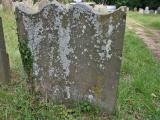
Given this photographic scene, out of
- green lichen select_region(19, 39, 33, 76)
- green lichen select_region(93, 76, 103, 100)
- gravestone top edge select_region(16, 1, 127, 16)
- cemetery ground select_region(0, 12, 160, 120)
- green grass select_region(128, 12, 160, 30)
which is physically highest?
gravestone top edge select_region(16, 1, 127, 16)

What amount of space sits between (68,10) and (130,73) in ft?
8.25

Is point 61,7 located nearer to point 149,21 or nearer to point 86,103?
point 86,103

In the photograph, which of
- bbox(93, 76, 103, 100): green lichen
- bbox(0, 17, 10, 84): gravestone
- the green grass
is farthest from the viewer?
the green grass

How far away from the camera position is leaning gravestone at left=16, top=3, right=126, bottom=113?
446 cm

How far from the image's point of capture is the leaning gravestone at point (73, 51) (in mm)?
4457

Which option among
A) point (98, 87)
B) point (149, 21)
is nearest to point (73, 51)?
point (98, 87)

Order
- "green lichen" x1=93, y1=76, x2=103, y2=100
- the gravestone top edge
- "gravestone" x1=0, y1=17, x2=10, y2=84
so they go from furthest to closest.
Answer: "gravestone" x1=0, y1=17, x2=10, y2=84, "green lichen" x1=93, y1=76, x2=103, y2=100, the gravestone top edge

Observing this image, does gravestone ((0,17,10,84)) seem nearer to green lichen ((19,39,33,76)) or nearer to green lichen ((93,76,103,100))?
green lichen ((19,39,33,76))

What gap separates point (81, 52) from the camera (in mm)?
4582

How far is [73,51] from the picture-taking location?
461 cm

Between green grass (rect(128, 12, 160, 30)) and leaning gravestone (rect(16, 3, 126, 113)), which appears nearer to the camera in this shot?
leaning gravestone (rect(16, 3, 126, 113))

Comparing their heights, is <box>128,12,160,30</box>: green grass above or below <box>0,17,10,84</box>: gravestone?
below

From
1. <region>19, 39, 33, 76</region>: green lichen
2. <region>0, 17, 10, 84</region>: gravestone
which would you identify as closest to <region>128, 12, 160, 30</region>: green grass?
<region>0, 17, 10, 84</region>: gravestone

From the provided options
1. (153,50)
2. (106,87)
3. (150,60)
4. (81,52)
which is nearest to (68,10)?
(81,52)
